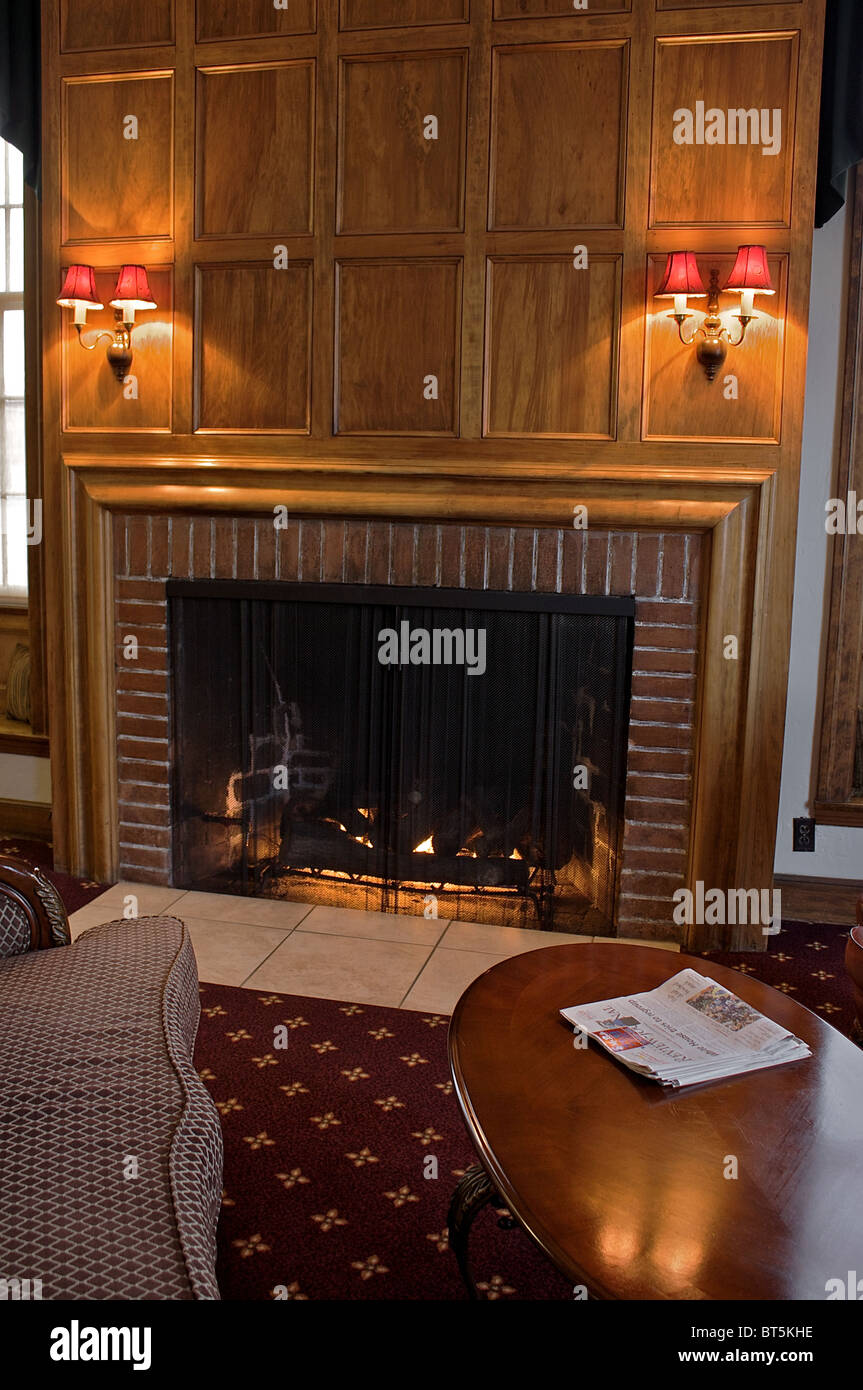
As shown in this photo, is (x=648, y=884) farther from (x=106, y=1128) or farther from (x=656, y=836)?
(x=106, y=1128)

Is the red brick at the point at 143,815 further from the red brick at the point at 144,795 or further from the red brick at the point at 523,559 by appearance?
the red brick at the point at 523,559

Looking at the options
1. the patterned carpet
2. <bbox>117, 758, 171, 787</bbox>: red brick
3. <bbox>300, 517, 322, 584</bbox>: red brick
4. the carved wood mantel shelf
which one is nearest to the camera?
the patterned carpet

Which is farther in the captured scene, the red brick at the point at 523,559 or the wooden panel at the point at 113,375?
the wooden panel at the point at 113,375

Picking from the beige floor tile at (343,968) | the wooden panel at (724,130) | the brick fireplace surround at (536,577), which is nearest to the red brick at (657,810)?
the brick fireplace surround at (536,577)

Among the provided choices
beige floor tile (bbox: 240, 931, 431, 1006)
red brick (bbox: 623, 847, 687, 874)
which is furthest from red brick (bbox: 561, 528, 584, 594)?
beige floor tile (bbox: 240, 931, 431, 1006)

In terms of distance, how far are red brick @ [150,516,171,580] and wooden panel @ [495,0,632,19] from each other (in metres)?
1.83

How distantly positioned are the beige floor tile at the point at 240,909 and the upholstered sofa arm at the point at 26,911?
1242 mm

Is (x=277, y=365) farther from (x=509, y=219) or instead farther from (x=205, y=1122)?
(x=205, y=1122)

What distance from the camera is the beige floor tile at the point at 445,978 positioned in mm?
2867

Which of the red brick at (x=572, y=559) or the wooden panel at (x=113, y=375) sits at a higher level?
the wooden panel at (x=113, y=375)

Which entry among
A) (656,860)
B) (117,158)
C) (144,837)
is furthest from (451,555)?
(117,158)

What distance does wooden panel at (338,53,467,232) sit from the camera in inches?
122

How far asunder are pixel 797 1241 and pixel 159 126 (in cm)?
346

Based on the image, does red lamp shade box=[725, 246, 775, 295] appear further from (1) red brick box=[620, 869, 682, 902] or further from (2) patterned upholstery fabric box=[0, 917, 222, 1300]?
(2) patterned upholstery fabric box=[0, 917, 222, 1300]
